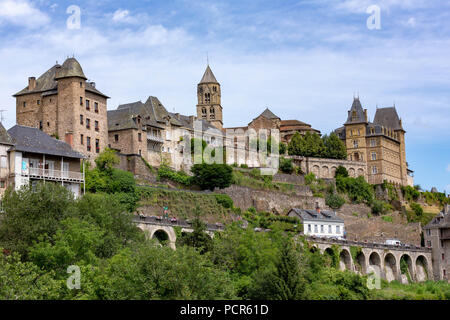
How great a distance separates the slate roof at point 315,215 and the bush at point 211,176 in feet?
29.0

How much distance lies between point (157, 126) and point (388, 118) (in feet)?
170

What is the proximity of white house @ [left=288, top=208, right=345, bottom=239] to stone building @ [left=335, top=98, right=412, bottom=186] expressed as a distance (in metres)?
27.3

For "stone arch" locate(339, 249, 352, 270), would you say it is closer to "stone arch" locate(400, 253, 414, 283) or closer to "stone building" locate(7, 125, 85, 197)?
"stone arch" locate(400, 253, 414, 283)

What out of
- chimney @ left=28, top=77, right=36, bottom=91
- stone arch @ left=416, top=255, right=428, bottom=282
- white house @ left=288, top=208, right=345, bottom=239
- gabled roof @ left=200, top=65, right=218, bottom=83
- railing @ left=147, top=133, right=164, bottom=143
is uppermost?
gabled roof @ left=200, top=65, right=218, bottom=83

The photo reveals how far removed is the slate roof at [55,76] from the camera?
219 feet

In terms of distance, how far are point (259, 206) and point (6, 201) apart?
41701mm

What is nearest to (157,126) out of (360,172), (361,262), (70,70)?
(70,70)

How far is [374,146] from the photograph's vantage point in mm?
111375

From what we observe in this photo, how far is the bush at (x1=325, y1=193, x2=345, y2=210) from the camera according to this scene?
93312 millimetres

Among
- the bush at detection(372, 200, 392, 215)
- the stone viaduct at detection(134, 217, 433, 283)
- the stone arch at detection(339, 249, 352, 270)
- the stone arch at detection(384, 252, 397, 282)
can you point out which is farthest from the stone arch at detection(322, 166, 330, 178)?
the stone arch at detection(339, 249, 352, 270)

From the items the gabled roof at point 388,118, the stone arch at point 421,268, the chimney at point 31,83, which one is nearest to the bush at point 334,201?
the stone arch at point 421,268

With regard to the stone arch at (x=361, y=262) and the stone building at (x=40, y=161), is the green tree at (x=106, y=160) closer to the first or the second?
the stone building at (x=40, y=161)

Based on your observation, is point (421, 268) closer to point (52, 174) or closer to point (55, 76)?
point (55, 76)
